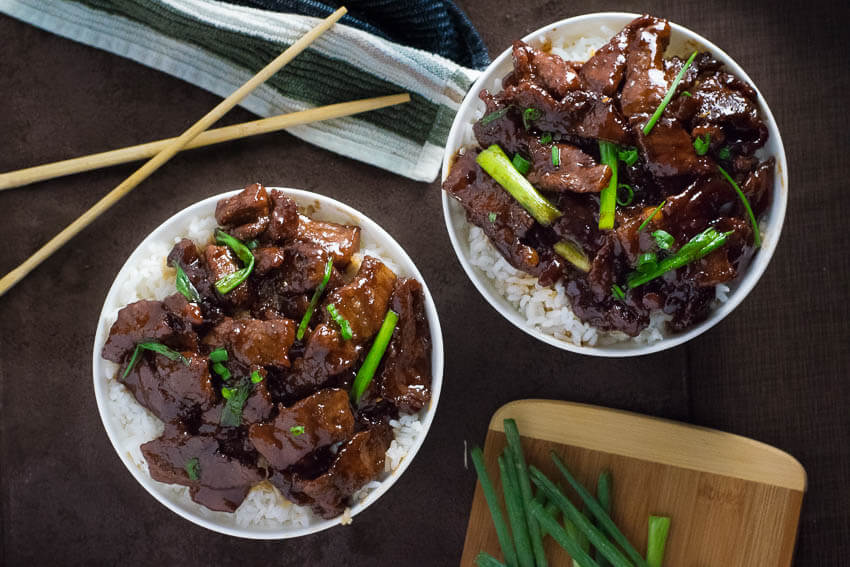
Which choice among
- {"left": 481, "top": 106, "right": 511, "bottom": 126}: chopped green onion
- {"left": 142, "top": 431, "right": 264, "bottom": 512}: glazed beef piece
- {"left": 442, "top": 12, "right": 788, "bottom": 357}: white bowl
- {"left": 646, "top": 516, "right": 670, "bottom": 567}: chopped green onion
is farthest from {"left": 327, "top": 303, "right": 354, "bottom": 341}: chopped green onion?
{"left": 646, "top": 516, "right": 670, "bottom": 567}: chopped green onion

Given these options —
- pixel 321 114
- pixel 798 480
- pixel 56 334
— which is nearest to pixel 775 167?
pixel 798 480

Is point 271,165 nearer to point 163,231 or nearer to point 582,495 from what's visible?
point 163,231

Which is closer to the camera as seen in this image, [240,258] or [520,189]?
[520,189]

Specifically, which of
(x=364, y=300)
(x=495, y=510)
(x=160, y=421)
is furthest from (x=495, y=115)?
(x=160, y=421)

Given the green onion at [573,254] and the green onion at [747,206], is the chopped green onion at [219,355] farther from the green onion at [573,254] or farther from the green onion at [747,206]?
the green onion at [747,206]

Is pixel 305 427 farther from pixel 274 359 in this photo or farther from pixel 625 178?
pixel 625 178
